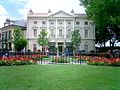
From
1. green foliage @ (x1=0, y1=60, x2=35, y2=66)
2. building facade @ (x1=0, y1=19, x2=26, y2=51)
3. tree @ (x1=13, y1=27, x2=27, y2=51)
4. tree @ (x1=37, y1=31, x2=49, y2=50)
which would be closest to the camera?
green foliage @ (x1=0, y1=60, x2=35, y2=66)

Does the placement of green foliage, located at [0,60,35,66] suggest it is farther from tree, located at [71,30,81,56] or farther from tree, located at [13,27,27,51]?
tree, located at [71,30,81,56]

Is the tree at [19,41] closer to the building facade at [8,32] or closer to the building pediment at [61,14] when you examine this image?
the building facade at [8,32]

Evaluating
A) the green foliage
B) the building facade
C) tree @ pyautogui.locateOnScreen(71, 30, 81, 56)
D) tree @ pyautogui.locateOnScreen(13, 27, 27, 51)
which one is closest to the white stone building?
the building facade

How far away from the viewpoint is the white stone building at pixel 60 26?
3004 inches

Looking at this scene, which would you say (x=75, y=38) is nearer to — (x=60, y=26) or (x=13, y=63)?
(x=60, y=26)

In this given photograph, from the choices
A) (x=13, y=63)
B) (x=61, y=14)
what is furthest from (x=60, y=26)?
(x=13, y=63)

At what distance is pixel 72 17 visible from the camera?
7644cm

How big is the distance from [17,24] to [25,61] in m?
57.2

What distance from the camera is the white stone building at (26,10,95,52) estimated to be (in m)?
76.3

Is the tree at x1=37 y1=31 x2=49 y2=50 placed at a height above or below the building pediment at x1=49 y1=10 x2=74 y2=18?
below

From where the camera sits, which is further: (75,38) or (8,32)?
(8,32)

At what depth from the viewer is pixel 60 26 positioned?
76.8 meters

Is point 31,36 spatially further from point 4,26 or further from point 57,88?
point 57,88

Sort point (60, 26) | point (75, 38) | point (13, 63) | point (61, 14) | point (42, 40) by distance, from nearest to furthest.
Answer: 1. point (13, 63)
2. point (42, 40)
3. point (75, 38)
4. point (61, 14)
5. point (60, 26)
